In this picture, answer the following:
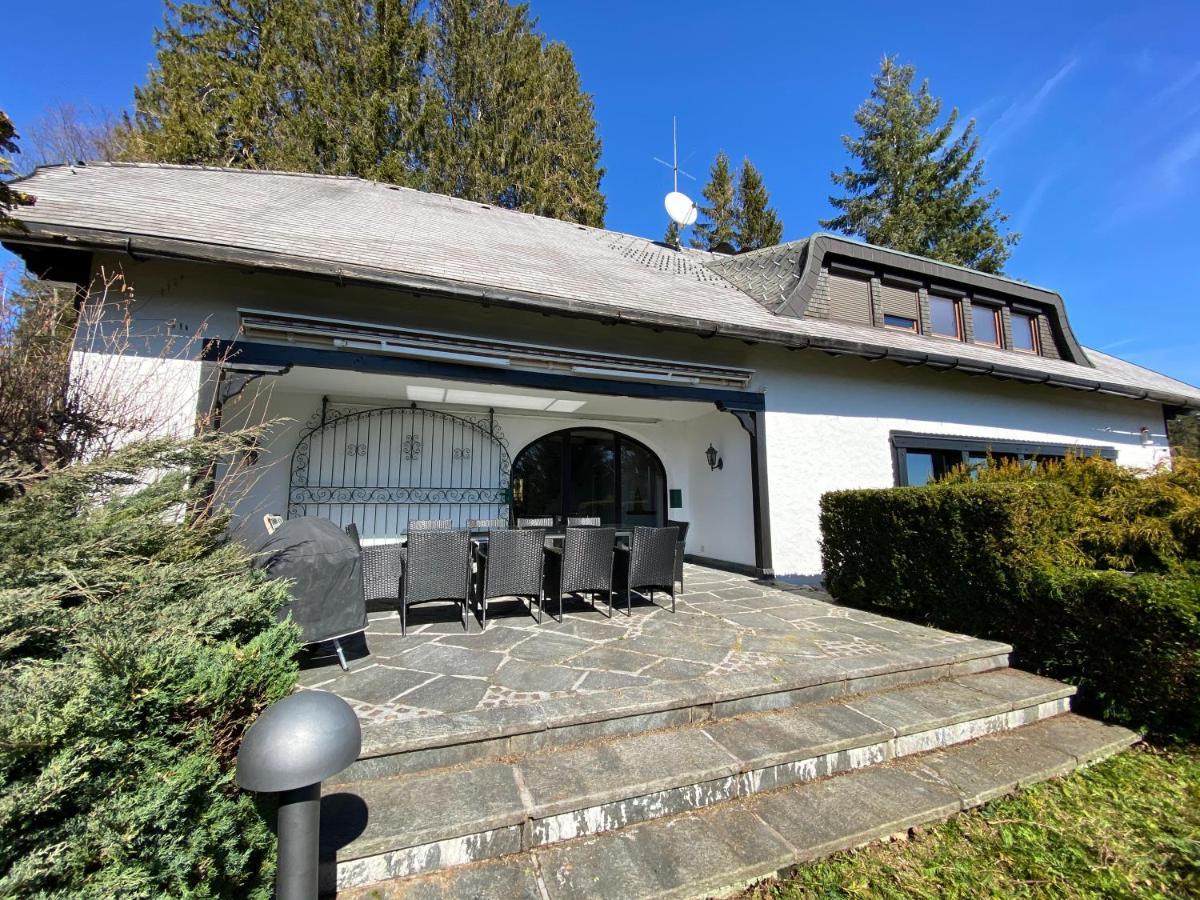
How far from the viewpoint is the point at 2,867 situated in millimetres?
1187

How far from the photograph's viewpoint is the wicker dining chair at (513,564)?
4.43 metres

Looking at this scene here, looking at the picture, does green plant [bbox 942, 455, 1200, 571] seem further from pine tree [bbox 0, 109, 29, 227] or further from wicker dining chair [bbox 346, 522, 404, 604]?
pine tree [bbox 0, 109, 29, 227]

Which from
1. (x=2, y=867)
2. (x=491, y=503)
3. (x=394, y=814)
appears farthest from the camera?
(x=491, y=503)

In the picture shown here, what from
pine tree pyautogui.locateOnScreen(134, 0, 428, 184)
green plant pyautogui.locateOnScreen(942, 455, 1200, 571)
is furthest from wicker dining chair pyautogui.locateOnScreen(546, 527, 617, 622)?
pine tree pyautogui.locateOnScreen(134, 0, 428, 184)

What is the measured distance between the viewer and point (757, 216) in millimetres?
20625

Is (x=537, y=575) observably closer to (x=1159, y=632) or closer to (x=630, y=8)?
(x=1159, y=632)

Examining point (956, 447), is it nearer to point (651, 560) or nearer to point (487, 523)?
point (651, 560)

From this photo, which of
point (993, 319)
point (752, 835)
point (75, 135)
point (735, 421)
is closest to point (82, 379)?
point (752, 835)

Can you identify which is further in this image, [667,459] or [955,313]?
[955,313]

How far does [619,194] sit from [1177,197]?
48.8ft

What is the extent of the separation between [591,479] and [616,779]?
6592mm

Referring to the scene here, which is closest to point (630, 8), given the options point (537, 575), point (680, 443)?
point (680, 443)

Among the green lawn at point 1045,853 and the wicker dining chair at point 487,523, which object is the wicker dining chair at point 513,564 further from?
the green lawn at point 1045,853

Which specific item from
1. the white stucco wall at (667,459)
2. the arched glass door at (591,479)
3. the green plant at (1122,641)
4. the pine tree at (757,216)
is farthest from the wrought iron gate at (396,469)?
the pine tree at (757,216)
